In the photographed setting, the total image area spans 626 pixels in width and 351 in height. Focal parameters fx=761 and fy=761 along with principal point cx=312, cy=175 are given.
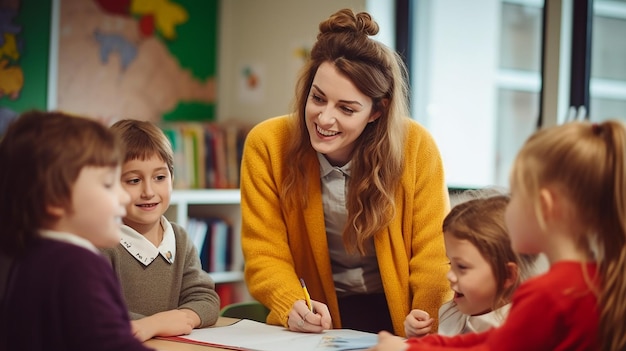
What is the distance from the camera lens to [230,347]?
4.96 feet

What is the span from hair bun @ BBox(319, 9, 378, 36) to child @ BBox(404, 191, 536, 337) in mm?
636

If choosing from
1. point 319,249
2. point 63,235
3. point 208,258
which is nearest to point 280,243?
point 319,249

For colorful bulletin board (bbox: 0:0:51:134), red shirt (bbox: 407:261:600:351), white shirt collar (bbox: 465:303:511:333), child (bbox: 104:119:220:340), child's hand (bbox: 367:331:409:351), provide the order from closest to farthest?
red shirt (bbox: 407:261:600:351), child's hand (bbox: 367:331:409:351), white shirt collar (bbox: 465:303:511:333), child (bbox: 104:119:220:340), colorful bulletin board (bbox: 0:0:51:134)

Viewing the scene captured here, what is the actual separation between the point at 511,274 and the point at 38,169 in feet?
2.87

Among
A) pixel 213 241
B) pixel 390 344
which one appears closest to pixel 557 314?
pixel 390 344

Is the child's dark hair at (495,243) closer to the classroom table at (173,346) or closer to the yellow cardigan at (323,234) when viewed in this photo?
the yellow cardigan at (323,234)

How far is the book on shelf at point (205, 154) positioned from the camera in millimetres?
3959

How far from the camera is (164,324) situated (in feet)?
5.27

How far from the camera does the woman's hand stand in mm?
1703

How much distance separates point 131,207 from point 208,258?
91.8 inches

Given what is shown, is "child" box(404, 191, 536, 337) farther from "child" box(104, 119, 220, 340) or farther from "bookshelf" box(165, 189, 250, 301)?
"bookshelf" box(165, 189, 250, 301)

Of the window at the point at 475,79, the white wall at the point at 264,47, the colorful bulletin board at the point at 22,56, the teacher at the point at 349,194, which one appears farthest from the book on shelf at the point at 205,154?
the teacher at the point at 349,194

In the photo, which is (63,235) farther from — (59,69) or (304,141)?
(59,69)

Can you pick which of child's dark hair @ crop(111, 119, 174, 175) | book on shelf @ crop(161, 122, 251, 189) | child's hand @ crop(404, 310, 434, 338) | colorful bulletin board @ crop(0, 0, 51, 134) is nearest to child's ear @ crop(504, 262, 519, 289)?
child's hand @ crop(404, 310, 434, 338)
